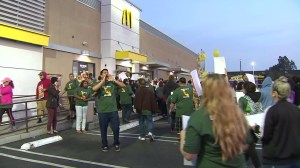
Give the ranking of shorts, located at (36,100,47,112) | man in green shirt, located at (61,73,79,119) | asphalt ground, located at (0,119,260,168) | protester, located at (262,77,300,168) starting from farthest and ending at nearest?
man in green shirt, located at (61,73,79,119) < shorts, located at (36,100,47,112) < asphalt ground, located at (0,119,260,168) < protester, located at (262,77,300,168)

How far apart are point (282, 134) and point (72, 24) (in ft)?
52.8

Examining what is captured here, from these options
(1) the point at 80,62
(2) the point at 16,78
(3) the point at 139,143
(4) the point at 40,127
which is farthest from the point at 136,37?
(3) the point at 139,143

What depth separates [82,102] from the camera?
1196cm

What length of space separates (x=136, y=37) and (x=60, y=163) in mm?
19706

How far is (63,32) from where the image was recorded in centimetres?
1781

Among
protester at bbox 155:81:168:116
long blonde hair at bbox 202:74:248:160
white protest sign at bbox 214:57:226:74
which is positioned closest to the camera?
long blonde hair at bbox 202:74:248:160

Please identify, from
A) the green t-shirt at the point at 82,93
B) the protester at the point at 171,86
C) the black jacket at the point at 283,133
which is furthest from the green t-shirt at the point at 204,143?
the protester at the point at 171,86

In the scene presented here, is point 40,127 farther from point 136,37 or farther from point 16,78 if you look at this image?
point 136,37

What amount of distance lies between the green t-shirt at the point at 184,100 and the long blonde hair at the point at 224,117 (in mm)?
7201

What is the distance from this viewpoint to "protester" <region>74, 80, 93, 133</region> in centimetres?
1183

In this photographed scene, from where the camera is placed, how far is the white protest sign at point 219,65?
18.7ft

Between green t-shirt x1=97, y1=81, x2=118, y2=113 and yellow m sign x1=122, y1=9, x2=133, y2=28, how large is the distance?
617 inches

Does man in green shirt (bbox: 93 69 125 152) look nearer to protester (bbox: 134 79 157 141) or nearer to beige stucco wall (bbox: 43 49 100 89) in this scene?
protester (bbox: 134 79 157 141)

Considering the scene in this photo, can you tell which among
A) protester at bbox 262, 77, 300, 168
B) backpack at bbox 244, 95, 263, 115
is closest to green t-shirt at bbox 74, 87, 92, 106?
backpack at bbox 244, 95, 263, 115
